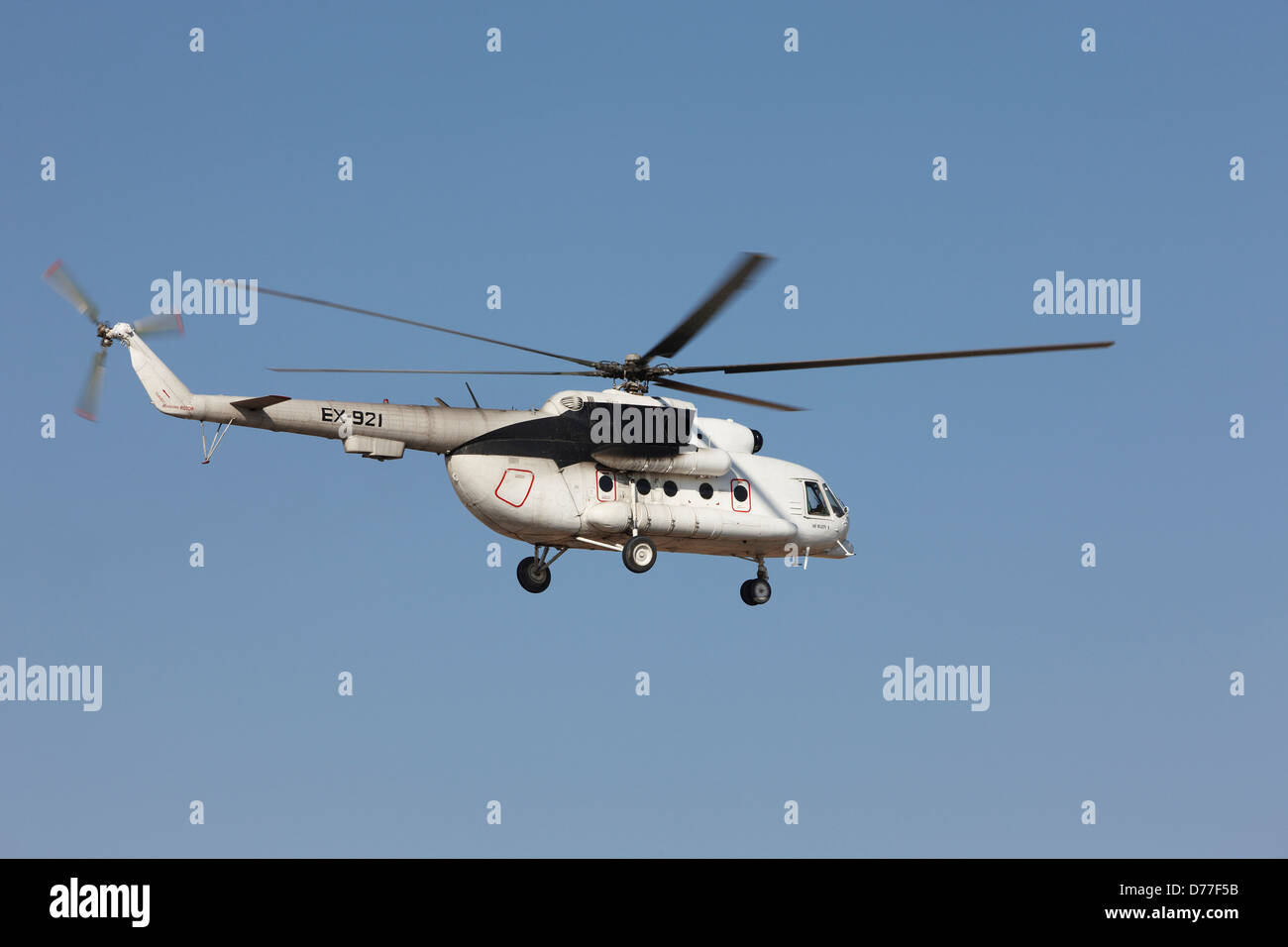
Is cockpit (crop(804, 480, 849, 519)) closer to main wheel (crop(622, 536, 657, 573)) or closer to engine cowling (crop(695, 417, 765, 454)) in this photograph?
engine cowling (crop(695, 417, 765, 454))

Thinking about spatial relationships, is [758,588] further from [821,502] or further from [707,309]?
[707,309]

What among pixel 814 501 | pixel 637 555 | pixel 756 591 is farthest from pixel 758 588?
pixel 637 555

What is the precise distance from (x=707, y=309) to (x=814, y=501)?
10.1 meters

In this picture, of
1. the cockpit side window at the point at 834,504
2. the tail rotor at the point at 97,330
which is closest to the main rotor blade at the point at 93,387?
the tail rotor at the point at 97,330

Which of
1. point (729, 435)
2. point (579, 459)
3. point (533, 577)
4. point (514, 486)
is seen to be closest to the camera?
point (514, 486)

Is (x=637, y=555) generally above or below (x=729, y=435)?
below

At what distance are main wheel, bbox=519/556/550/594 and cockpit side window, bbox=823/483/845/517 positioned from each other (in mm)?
9035

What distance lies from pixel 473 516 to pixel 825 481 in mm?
11202

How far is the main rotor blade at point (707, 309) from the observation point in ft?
117

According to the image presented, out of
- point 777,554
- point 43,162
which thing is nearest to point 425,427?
point 777,554

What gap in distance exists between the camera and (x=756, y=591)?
148ft

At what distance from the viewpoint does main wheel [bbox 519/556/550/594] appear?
1623 inches

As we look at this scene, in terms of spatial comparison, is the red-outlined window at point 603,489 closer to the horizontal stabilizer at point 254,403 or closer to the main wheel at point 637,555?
the main wheel at point 637,555
